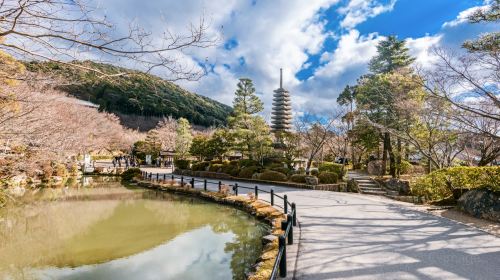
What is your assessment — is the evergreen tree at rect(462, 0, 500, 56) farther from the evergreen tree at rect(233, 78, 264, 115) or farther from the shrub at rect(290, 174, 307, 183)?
the evergreen tree at rect(233, 78, 264, 115)

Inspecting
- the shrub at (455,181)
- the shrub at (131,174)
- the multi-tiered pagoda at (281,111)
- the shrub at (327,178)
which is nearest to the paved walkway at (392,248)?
the shrub at (455,181)

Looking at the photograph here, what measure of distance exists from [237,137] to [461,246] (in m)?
22.8

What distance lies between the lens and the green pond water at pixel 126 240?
22.6ft

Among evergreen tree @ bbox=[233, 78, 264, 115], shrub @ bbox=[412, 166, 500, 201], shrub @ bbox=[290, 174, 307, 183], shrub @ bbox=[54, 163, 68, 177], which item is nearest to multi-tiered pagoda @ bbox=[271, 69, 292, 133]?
evergreen tree @ bbox=[233, 78, 264, 115]

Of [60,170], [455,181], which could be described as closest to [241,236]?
[455,181]

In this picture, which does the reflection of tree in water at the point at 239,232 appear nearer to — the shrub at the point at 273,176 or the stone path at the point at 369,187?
the shrub at the point at 273,176

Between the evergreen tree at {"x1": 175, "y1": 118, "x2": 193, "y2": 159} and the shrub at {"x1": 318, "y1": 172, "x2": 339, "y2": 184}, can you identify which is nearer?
the shrub at {"x1": 318, "y1": 172, "x2": 339, "y2": 184}

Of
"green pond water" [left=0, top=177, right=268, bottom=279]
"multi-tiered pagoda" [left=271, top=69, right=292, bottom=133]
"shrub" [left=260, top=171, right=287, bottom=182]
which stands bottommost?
"green pond water" [left=0, top=177, right=268, bottom=279]

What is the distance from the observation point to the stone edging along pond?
5.52 metres

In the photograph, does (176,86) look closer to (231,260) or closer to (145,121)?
(231,260)

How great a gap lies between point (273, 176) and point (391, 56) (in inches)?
581

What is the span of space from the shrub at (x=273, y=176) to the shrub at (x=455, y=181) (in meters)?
8.33

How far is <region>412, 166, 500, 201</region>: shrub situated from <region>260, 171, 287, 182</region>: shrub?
27.3 ft

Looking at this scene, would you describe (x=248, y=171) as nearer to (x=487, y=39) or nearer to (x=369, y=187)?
(x=369, y=187)
